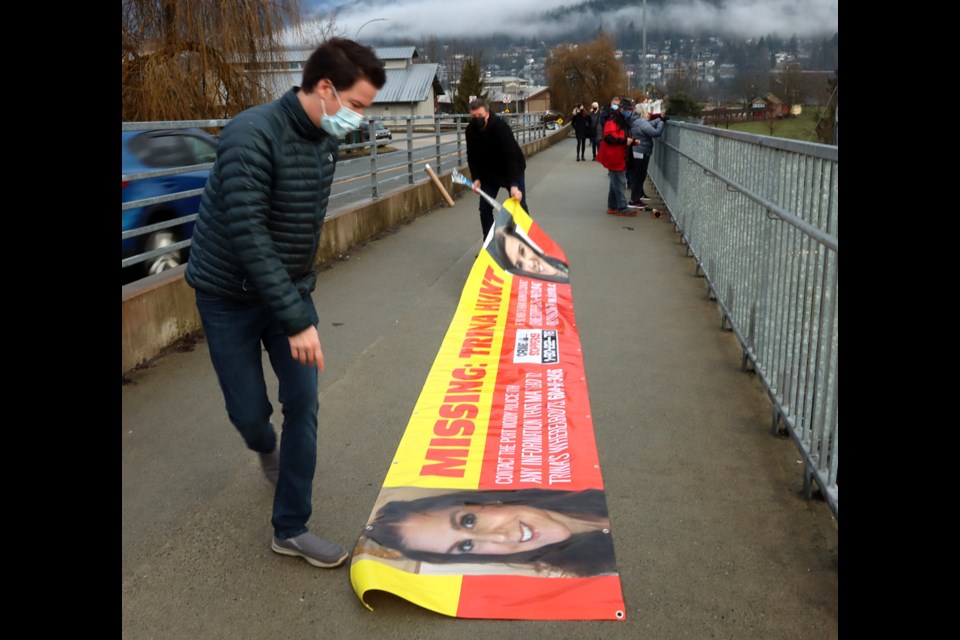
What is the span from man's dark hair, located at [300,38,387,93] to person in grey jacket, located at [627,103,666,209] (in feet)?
38.4

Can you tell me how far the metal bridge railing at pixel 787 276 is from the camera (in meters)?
3.72

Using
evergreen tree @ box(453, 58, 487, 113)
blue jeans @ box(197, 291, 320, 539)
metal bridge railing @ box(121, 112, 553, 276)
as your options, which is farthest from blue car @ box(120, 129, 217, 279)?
evergreen tree @ box(453, 58, 487, 113)

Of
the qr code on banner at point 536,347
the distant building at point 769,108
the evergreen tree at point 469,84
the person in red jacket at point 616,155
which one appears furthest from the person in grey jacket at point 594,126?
the evergreen tree at point 469,84

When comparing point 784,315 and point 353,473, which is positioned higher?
point 784,315

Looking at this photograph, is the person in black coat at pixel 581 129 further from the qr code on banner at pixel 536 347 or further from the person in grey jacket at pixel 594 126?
the qr code on banner at pixel 536 347

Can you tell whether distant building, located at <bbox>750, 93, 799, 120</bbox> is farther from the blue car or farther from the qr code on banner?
the qr code on banner

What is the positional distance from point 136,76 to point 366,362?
38.8ft

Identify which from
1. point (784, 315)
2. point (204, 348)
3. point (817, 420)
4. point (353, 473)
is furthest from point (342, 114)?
point (204, 348)

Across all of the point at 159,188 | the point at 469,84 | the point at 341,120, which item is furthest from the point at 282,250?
the point at 469,84

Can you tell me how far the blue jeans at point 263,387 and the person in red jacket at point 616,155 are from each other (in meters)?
11.2

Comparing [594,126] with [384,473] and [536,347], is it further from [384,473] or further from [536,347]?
[384,473]

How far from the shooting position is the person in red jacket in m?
14.0

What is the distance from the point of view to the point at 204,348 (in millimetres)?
6562

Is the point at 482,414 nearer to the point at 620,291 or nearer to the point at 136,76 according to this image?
the point at 620,291
